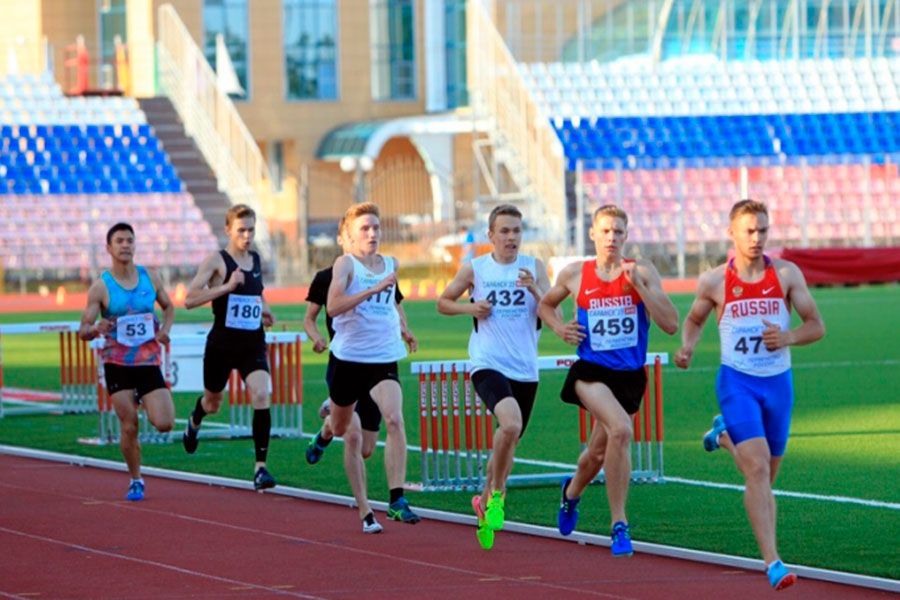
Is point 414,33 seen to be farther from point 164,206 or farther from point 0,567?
point 0,567

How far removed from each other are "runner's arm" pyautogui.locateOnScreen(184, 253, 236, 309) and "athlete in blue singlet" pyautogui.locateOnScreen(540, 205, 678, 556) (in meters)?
3.21

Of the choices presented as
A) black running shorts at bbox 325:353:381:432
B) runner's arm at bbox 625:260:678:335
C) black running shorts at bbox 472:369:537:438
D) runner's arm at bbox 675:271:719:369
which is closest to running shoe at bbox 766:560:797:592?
runner's arm at bbox 675:271:719:369

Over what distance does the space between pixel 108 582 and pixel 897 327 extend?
20687 millimetres

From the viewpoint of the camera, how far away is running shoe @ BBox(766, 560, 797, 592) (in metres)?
8.05

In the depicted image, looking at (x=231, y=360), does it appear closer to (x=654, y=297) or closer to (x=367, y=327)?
(x=367, y=327)

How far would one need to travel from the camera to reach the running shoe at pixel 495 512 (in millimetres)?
9926

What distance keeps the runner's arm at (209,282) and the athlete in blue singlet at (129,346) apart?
0.28 m

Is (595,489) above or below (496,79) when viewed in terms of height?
below

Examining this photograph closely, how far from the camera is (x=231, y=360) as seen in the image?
42.2 feet

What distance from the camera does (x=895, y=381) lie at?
20.1m

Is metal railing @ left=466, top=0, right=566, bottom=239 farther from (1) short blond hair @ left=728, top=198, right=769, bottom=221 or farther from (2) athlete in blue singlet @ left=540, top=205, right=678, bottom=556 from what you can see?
(1) short blond hair @ left=728, top=198, right=769, bottom=221

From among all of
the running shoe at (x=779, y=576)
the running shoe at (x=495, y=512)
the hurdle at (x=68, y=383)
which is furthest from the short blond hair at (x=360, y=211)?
the hurdle at (x=68, y=383)

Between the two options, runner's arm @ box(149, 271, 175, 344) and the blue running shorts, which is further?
runner's arm @ box(149, 271, 175, 344)

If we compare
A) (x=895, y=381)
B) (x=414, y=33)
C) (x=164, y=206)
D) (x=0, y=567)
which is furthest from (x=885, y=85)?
(x=0, y=567)
